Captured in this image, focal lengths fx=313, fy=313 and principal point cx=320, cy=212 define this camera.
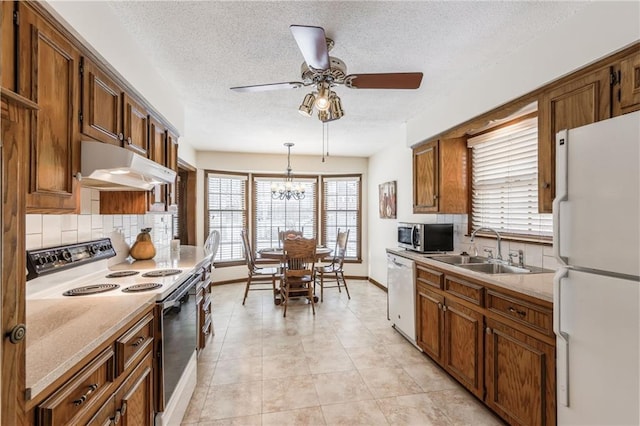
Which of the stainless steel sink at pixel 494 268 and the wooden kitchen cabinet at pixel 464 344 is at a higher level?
the stainless steel sink at pixel 494 268

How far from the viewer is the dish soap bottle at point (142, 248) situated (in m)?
2.75

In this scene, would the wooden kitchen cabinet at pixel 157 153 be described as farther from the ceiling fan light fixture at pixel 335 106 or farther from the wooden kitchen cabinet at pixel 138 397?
the ceiling fan light fixture at pixel 335 106

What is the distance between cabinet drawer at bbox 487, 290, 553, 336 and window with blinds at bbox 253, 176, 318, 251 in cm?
444

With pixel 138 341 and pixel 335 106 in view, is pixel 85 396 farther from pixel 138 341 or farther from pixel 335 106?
pixel 335 106

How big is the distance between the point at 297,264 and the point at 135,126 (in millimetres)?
2845

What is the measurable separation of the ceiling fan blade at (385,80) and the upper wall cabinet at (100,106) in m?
1.44

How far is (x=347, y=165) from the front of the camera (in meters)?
6.29

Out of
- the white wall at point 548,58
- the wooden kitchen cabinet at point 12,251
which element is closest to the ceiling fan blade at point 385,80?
the white wall at point 548,58

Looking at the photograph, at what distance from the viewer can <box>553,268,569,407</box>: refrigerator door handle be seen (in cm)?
142

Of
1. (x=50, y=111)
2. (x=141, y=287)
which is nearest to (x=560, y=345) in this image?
(x=141, y=287)

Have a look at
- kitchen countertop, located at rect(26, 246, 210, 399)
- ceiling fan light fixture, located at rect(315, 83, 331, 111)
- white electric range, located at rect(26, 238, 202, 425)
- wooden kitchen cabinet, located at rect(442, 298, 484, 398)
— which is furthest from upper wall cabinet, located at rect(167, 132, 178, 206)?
wooden kitchen cabinet, located at rect(442, 298, 484, 398)

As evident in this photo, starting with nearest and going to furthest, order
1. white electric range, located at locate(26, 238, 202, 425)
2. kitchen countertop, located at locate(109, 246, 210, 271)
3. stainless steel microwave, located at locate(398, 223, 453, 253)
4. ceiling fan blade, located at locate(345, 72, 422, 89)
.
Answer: white electric range, located at locate(26, 238, 202, 425) < ceiling fan blade, located at locate(345, 72, 422, 89) < kitchen countertop, located at locate(109, 246, 210, 271) < stainless steel microwave, located at locate(398, 223, 453, 253)

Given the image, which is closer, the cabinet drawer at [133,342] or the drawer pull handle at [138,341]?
the cabinet drawer at [133,342]

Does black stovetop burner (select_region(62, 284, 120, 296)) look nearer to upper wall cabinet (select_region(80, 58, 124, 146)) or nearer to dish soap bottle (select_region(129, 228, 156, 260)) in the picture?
upper wall cabinet (select_region(80, 58, 124, 146))
